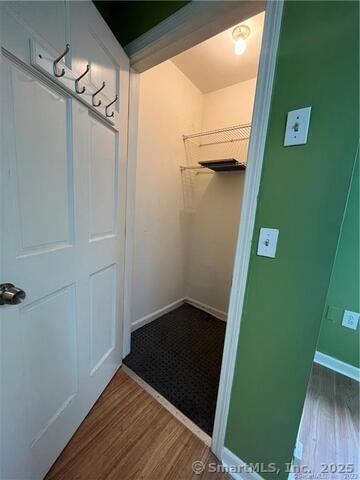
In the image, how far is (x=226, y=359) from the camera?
916 millimetres

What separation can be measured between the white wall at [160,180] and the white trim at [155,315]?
42 mm

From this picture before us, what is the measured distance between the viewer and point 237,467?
938 millimetres

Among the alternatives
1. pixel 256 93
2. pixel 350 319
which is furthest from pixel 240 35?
pixel 350 319

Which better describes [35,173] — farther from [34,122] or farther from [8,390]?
[8,390]

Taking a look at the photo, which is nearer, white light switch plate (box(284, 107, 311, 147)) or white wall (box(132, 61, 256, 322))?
white light switch plate (box(284, 107, 311, 147))

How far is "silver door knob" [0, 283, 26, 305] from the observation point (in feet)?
1.96

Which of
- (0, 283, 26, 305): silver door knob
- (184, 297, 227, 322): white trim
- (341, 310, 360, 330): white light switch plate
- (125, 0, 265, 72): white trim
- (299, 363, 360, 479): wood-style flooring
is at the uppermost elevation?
(125, 0, 265, 72): white trim

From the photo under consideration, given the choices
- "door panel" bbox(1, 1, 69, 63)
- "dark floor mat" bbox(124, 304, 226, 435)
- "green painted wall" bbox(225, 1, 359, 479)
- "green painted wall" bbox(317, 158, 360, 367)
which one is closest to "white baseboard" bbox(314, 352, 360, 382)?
"green painted wall" bbox(317, 158, 360, 367)

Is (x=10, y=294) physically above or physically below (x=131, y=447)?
above

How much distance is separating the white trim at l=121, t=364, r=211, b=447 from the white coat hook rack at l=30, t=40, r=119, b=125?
1.65 metres

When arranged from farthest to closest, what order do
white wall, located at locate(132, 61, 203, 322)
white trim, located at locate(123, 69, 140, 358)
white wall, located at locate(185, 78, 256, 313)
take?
white wall, located at locate(185, 78, 256, 313)
white wall, located at locate(132, 61, 203, 322)
white trim, located at locate(123, 69, 140, 358)

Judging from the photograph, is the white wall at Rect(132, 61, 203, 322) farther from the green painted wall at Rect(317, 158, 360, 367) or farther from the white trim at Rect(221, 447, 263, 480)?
the green painted wall at Rect(317, 158, 360, 367)

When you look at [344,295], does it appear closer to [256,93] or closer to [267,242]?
[267,242]

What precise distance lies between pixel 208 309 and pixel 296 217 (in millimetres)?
1920
